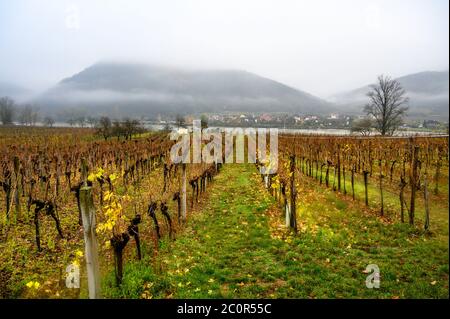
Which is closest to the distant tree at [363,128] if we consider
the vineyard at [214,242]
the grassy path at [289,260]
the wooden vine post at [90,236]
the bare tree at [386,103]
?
the bare tree at [386,103]

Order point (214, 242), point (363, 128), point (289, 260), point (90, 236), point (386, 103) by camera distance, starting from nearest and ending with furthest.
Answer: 1. point (90, 236)
2. point (289, 260)
3. point (214, 242)
4. point (363, 128)
5. point (386, 103)

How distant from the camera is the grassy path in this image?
640 cm

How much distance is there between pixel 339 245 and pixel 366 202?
16.6 feet

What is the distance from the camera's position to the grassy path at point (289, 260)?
6398mm

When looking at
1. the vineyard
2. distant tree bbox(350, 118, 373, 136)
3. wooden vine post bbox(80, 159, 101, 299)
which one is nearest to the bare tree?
distant tree bbox(350, 118, 373, 136)

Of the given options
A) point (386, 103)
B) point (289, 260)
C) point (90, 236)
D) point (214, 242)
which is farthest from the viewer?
point (386, 103)

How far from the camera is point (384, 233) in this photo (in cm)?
995

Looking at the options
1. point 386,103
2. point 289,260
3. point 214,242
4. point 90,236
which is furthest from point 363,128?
Answer: point 90,236

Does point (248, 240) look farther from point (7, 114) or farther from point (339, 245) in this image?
point (7, 114)

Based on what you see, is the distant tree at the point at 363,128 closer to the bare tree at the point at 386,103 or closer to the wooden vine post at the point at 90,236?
the bare tree at the point at 386,103

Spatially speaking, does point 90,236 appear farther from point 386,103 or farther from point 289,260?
point 386,103

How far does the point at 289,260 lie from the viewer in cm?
793

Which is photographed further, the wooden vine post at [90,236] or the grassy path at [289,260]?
the grassy path at [289,260]

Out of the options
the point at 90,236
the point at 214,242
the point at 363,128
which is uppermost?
the point at 363,128
